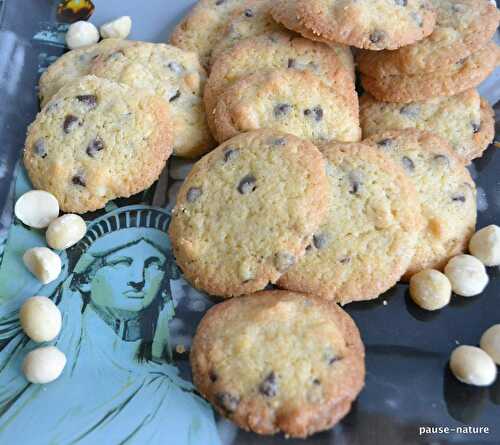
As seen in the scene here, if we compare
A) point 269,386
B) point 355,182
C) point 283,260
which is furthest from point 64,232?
point 355,182

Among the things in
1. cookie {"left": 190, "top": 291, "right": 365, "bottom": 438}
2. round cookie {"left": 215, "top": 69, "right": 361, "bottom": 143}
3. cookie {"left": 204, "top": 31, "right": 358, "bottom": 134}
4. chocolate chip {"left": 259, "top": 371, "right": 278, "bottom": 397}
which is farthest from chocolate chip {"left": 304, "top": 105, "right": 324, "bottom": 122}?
chocolate chip {"left": 259, "top": 371, "right": 278, "bottom": 397}

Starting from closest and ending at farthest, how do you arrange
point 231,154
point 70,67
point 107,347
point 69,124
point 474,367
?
point 474,367 < point 107,347 < point 231,154 < point 69,124 < point 70,67

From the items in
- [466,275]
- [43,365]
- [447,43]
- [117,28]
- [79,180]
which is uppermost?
[117,28]

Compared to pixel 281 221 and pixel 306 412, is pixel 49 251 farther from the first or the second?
pixel 306 412

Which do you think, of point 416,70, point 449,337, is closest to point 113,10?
point 416,70

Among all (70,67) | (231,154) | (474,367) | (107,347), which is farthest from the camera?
(70,67)

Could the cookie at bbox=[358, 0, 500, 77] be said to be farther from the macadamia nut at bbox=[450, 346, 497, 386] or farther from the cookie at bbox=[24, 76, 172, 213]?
the macadamia nut at bbox=[450, 346, 497, 386]

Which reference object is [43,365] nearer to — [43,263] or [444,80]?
[43,263]
